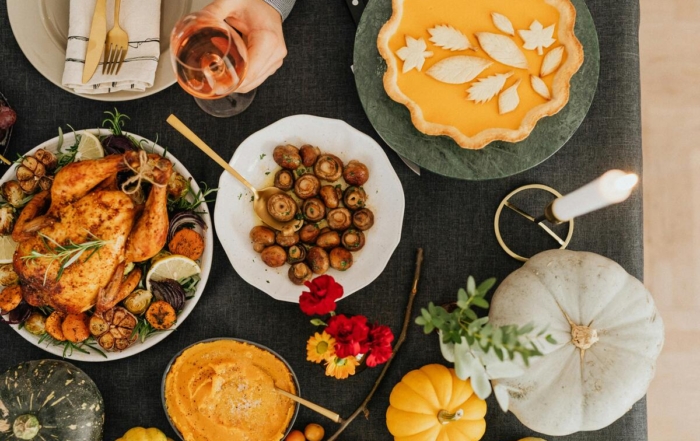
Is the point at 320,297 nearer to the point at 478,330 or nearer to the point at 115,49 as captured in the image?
the point at 478,330

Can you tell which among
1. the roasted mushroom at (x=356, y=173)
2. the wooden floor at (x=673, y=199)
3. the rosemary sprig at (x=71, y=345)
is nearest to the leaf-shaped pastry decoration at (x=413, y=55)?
the roasted mushroom at (x=356, y=173)

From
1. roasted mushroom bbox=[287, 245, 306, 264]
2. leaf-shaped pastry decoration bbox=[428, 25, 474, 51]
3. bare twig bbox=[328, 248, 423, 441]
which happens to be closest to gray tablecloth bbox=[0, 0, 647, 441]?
bare twig bbox=[328, 248, 423, 441]

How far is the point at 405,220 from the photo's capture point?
47.4 inches

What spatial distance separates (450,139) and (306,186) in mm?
320

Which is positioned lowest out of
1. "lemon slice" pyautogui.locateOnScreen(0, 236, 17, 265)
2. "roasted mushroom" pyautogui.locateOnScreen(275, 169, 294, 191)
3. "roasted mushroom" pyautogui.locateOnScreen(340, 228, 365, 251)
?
"lemon slice" pyautogui.locateOnScreen(0, 236, 17, 265)

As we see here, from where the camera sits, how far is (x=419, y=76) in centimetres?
107

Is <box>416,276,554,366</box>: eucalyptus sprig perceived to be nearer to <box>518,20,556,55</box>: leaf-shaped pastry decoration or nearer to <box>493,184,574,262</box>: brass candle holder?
<box>493,184,574,262</box>: brass candle holder

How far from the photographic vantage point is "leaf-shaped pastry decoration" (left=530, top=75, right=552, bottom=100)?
3.43ft

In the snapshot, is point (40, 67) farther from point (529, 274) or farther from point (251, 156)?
point (529, 274)

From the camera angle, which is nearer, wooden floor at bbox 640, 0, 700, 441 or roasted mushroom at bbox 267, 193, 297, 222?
roasted mushroom at bbox 267, 193, 297, 222

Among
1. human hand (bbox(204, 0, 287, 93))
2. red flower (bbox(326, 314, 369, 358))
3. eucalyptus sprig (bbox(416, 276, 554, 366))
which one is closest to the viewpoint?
eucalyptus sprig (bbox(416, 276, 554, 366))

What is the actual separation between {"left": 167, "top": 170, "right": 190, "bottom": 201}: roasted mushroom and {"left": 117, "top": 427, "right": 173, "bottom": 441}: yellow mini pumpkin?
0.51 meters

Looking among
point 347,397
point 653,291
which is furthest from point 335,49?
point 653,291

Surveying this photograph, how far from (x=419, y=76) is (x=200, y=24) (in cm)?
44
